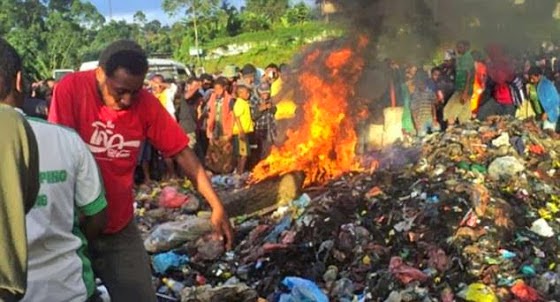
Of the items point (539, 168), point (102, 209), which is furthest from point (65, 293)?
point (539, 168)

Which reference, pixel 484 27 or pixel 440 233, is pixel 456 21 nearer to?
pixel 484 27

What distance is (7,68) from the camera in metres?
2.46

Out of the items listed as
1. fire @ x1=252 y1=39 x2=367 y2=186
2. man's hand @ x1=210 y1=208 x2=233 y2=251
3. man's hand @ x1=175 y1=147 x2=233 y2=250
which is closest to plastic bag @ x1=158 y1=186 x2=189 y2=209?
fire @ x1=252 y1=39 x2=367 y2=186

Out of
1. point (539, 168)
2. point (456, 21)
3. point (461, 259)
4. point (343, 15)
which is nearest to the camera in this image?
point (461, 259)

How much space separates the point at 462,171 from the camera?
9117 millimetres

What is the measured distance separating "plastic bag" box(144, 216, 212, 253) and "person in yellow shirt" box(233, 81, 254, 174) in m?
4.47

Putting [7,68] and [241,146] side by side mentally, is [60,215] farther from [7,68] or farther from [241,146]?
[241,146]

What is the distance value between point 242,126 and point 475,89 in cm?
420

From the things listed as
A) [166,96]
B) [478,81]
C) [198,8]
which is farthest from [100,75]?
[198,8]

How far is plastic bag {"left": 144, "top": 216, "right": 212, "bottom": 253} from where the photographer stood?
7320 mm

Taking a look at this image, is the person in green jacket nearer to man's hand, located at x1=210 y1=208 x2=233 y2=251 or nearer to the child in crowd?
man's hand, located at x1=210 y1=208 x2=233 y2=251

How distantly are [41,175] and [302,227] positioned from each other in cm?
512

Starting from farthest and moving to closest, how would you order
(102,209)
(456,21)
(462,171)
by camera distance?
(456,21), (462,171), (102,209)

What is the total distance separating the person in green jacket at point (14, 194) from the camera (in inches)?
76.8
